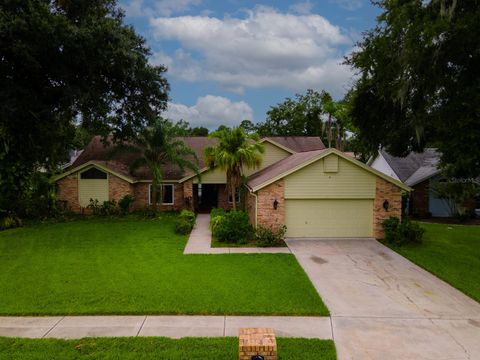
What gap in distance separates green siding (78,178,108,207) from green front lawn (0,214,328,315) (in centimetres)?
695

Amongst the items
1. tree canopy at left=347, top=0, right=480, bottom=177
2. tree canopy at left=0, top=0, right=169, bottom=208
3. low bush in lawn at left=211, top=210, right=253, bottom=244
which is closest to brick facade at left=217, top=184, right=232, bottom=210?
tree canopy at left=0, top=0, right=169, bottom=208

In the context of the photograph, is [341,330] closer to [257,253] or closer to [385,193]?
[257,253]

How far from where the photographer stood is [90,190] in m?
23.2

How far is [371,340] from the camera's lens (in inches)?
275

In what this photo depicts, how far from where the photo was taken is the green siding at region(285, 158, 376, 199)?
16.1 metres

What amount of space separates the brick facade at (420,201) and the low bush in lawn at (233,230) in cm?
1330

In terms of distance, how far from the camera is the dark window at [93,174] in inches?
910

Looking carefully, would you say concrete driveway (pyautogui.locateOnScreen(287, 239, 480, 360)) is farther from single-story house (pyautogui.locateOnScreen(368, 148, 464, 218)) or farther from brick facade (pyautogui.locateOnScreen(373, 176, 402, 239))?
single-story house (pyautogui.locateOnScreen(368, 148, 464, 218))

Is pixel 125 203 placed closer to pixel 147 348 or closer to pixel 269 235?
pixel 269 235

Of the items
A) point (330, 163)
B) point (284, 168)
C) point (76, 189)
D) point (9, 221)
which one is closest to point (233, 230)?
point (284, 168)

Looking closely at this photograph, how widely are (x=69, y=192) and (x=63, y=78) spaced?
Answer: 8.39 metres

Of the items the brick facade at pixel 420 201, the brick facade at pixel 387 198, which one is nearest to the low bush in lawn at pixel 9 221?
the brick facade at pixel 387 198

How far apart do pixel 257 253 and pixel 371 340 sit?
6.94 m

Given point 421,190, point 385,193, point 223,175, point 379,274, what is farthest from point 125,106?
point 421,190
